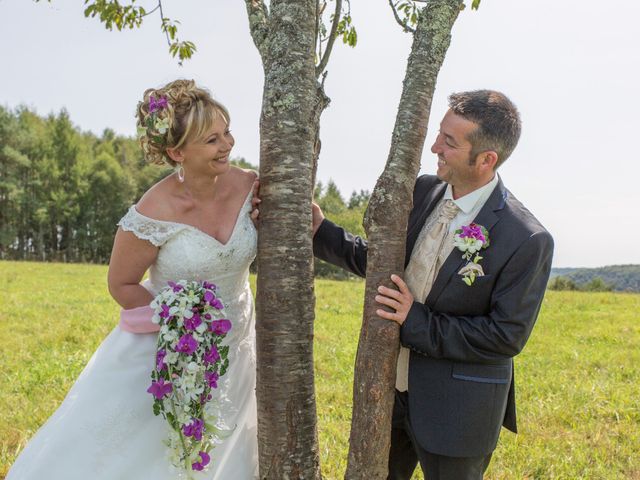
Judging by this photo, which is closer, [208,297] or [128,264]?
[208,297]

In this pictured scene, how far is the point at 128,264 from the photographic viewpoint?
132 inches

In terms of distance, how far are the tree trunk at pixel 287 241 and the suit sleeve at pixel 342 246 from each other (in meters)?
0.51

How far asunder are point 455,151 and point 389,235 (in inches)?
21.9

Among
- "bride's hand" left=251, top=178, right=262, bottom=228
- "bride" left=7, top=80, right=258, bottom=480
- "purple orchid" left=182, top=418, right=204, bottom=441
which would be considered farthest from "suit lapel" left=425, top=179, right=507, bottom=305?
"purple orchid" left=182, top=418, right=204, bottom=441

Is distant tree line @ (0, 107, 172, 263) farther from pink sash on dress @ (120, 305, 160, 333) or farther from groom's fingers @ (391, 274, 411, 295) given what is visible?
groom's fingers @ (391, 274, 411, 295)

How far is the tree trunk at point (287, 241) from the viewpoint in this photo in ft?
9.36

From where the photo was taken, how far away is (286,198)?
2.87 m

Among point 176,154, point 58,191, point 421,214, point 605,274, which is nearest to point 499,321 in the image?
point 421,214

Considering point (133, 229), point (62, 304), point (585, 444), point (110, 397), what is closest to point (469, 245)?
point (133, 229)

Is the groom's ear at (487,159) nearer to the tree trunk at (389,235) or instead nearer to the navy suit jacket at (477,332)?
the navy suit jacket at (477,332)

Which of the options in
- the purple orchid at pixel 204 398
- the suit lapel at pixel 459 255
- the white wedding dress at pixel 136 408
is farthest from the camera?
the white wedding dress at pixel 136 408

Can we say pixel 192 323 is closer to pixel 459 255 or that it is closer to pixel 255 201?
pixel 255 201

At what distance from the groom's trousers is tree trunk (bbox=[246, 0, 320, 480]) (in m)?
0.59

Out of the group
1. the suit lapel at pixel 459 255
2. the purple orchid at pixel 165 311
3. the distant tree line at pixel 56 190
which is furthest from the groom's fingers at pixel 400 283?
the distant tree line at pixel 56 190
